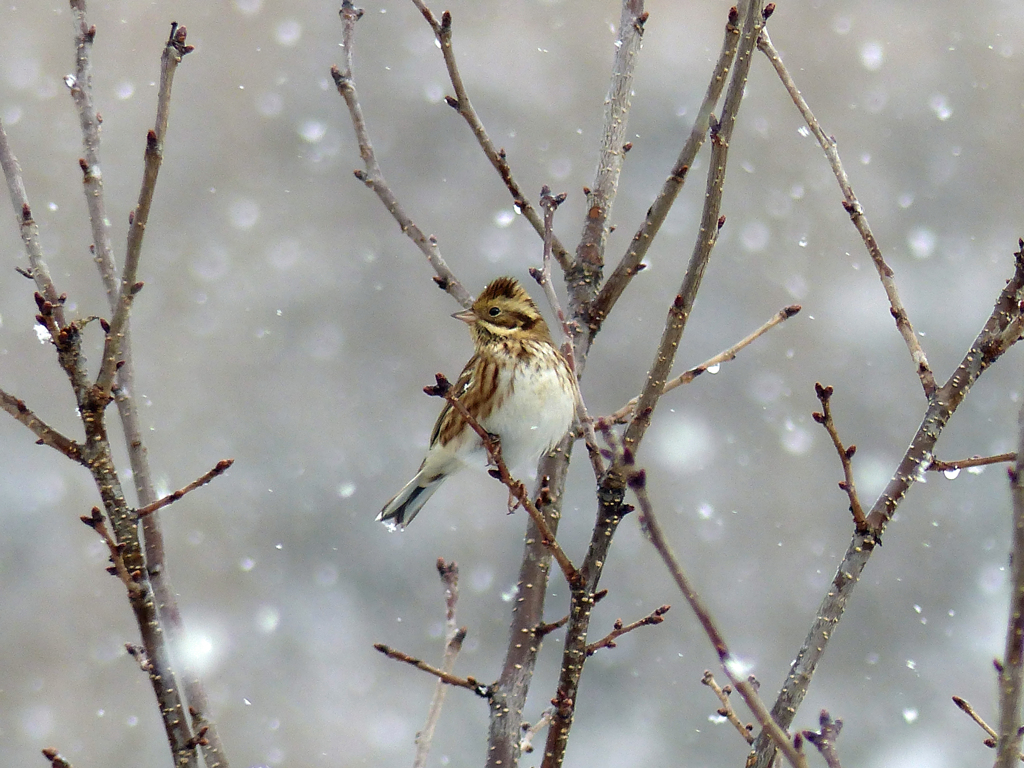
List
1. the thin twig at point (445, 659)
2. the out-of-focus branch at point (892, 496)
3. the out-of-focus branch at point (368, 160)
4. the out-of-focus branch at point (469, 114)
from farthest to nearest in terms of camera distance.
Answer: the out-of-focus branch at point (368, 160) < the out-of-focus branch at point (469, 114) < the thin twig at point (445, 659) < the out-of-focus branch at point (892, 496)

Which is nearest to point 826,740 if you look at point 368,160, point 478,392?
point 478,392

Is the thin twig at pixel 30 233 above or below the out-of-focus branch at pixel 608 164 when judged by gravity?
below

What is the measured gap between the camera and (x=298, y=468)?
359 inches

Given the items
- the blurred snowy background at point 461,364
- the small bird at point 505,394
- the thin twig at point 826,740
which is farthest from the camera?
the blurred snowy background at point 461,364

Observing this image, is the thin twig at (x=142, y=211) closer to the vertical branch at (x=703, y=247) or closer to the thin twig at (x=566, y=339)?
the thin twig at (x=566, y=339)

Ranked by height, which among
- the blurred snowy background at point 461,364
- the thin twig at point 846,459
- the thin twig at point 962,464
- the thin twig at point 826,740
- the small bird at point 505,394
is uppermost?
the blurred snowy background at point 461,364

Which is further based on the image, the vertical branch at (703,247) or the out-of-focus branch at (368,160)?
the out-of-focus branch at (368,160)

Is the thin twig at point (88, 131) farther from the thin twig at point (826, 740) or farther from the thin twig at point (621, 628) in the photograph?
the thin twig at point (826, 740)

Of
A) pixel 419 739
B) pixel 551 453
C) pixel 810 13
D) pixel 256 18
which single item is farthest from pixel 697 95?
pixel 419 739

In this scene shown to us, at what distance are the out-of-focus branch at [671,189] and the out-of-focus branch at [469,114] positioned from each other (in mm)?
178

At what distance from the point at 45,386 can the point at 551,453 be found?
302 inches

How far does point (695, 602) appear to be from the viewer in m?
1.13

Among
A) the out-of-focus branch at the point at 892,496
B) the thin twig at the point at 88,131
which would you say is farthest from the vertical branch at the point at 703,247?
the thin twig at the point at 88,131

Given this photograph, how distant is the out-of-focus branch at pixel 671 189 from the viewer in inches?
63.4
